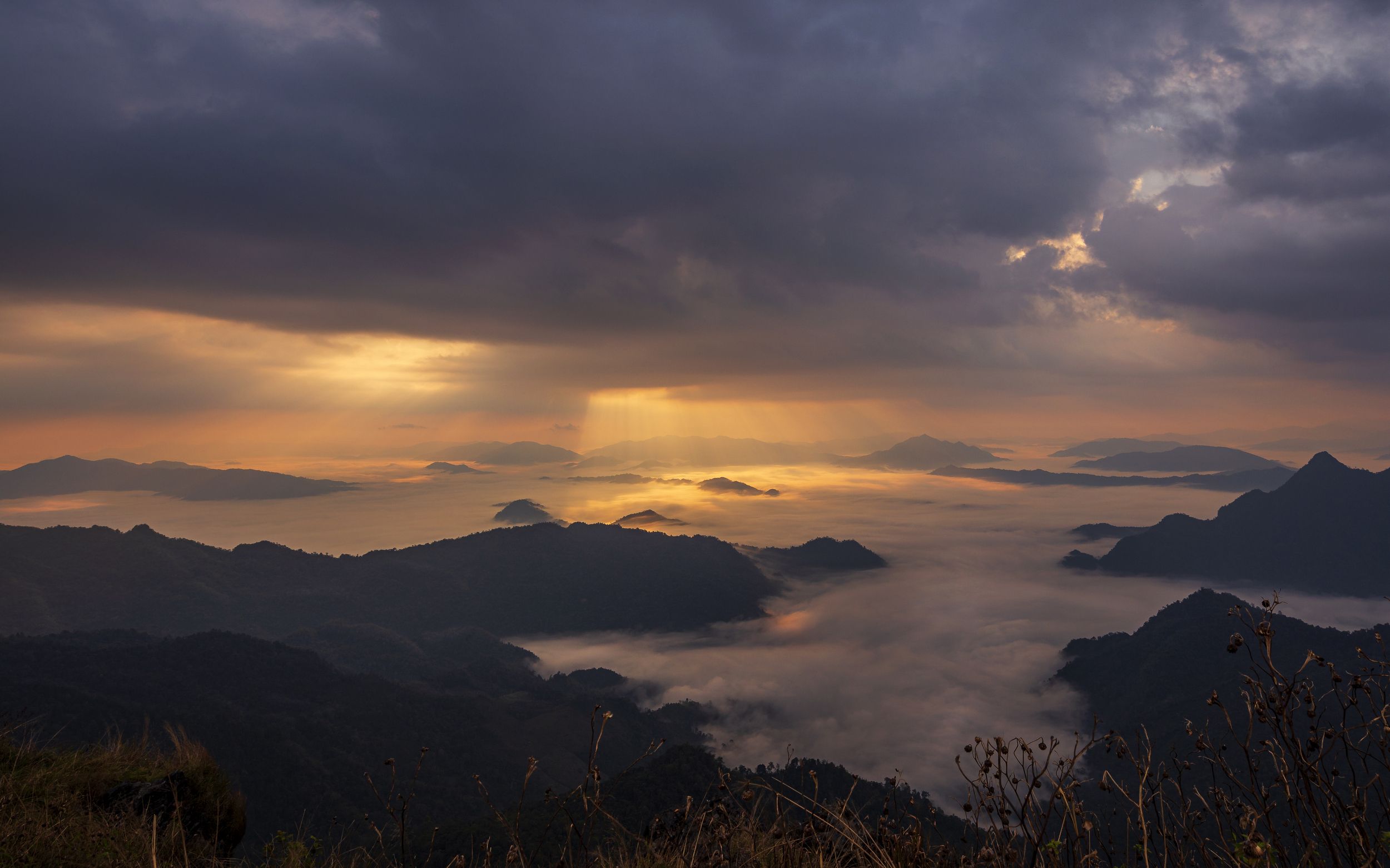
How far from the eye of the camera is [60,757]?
11133mm

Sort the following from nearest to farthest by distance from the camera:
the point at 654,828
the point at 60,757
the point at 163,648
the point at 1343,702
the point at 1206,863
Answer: the point at 1343,702 → the point at 1206,863 → the point at 654,828 → the point at 60,757 → the point at 163,648

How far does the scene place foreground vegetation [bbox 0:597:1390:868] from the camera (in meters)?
4.07

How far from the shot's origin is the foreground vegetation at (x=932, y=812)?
407cm

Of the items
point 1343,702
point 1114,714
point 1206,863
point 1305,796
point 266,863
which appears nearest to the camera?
point 1305,796

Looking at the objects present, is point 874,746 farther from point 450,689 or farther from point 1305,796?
point 1305,796

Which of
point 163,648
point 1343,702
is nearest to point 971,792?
point 1343,702

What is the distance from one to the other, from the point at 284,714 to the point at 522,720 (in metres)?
48.9

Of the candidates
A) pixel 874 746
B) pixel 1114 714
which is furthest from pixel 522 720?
pixel 1114 714

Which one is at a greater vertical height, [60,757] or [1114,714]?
[60,757]

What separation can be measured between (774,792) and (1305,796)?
3115 millimetres

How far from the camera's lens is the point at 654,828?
6.26m

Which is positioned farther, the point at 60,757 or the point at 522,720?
the point at 522,720

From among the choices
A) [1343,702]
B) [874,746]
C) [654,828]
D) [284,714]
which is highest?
[1343,702]

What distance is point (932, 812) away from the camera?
3248 millimetres
